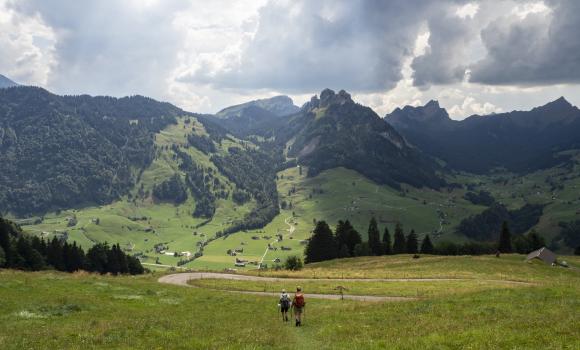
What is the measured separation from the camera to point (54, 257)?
127m

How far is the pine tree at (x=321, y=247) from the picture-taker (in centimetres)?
14238

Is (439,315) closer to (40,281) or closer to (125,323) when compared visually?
(125,323)

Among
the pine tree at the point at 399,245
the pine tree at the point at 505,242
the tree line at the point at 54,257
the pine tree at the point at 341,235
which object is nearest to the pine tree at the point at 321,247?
the pine tree at the point at 341,235

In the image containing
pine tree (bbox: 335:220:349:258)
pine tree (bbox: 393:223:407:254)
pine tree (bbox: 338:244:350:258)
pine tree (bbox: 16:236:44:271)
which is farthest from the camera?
pine tree (bbox: 393:223:407:254)

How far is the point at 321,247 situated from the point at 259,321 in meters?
110

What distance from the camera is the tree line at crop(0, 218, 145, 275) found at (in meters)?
114

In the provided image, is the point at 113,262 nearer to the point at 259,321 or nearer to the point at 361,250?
the point at 361,250

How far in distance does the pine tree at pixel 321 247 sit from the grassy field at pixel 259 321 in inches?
3739

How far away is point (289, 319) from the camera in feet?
119

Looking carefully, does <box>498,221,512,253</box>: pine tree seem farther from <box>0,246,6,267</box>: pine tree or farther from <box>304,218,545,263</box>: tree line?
<box>0,246,6,267</box>: pine tree

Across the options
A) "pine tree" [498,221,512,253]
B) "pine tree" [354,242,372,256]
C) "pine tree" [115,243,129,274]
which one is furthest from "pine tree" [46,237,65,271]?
"pine tree" [498,221,512,253]

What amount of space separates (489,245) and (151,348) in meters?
173

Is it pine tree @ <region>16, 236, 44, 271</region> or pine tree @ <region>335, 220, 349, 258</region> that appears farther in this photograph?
pine tree @ <region>335, 220, 349, 258</region>

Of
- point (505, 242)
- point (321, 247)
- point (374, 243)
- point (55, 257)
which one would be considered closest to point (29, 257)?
point (55, 257)
